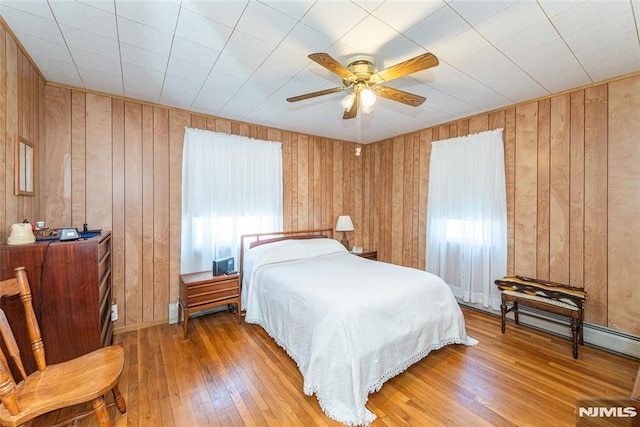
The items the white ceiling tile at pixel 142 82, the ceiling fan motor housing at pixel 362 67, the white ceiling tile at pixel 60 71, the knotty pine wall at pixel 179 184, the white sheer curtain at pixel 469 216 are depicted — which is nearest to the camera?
the ceiling fan motor housing at pixel 362 67

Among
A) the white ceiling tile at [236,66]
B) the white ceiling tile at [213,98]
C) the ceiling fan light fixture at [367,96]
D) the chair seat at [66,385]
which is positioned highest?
the white ceiling tile at [213,98]

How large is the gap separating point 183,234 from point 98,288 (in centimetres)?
146

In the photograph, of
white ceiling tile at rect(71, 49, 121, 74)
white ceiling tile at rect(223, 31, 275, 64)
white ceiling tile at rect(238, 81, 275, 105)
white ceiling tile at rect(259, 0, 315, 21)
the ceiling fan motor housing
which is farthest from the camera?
white ceiling tile at rect(238, 81, 275, 105)

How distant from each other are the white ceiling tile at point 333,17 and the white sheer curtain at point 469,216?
257cm

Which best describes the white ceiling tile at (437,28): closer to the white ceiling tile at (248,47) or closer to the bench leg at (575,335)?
the white ceiling tile at (248,47)

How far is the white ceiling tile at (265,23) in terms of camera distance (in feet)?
5.37

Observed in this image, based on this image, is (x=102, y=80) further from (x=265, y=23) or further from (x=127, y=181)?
(x=265, y=23)

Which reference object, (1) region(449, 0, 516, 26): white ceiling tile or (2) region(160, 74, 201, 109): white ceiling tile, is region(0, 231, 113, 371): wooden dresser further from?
(1) region(449, 0, 516, 26): white ceiling tile

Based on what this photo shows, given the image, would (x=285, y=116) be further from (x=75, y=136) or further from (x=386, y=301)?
(x=386, y=301)

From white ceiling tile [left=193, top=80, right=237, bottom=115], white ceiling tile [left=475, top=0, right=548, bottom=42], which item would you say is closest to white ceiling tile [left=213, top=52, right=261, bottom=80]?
white ceiling tile [left=193, top=80, right=237, bottom=115]

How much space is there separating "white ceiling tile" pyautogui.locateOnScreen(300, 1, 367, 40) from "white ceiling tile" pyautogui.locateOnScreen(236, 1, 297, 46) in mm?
134

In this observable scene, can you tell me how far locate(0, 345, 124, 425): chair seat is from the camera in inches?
50.1

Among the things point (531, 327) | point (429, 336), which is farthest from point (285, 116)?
point (531, 327)

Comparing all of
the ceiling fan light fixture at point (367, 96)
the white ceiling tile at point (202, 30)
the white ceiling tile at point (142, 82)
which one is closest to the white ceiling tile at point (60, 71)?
the white ceiling tile at point (142, 82)
